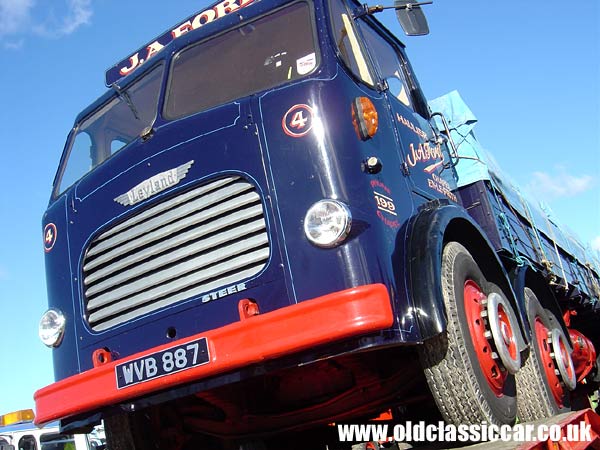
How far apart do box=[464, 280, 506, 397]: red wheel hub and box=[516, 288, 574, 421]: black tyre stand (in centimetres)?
44

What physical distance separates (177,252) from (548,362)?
2.90 metres

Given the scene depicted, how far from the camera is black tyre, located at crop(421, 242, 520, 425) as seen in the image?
3.18m

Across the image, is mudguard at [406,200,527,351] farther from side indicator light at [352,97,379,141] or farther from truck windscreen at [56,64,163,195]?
truck windscreen at [56,64,163,195]

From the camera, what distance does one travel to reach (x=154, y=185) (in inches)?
145

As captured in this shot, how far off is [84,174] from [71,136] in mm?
546

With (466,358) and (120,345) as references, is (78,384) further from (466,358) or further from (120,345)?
(466,358)

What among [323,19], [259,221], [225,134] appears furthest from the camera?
[323,19]

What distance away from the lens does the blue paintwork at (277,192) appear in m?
3.18

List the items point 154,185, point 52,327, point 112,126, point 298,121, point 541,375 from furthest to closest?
point 112,126 → point 541,375 → point 52,327 → point 154,185 → point 298,121

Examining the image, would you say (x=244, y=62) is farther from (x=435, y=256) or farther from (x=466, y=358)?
(x=466, y=358)

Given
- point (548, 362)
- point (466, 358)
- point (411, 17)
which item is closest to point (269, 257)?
point (466, 358)

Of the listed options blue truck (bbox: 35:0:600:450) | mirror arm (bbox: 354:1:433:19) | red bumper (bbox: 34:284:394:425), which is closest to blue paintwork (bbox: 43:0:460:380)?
blue truck (bbox: 35:0:600:450)

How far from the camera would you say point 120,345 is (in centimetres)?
362

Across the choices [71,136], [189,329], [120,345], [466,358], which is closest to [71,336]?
[120,345]
